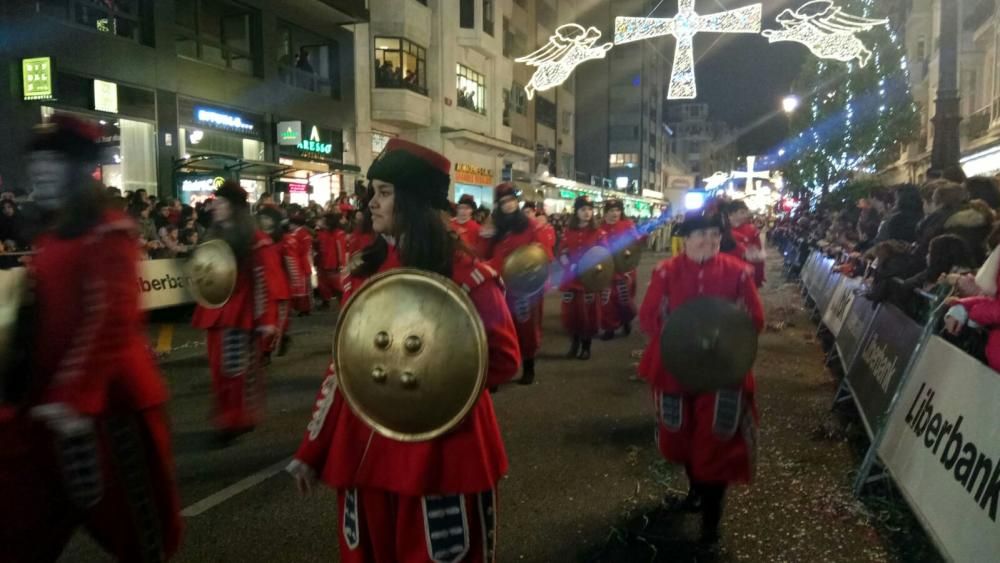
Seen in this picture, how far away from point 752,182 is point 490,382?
55070 mm

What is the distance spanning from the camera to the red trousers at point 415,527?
2402 millimetres

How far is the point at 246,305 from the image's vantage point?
19.5 feet

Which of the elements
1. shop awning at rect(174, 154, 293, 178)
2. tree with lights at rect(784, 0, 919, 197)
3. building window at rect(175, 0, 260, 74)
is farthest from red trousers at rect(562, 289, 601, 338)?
tree with lights at rect(784, 0, 919, 197)

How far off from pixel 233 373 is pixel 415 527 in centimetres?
400

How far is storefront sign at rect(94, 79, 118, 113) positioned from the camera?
1594cm

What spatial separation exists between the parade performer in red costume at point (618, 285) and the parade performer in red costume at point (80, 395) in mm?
7776

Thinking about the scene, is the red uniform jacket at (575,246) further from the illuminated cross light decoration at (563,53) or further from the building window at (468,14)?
the building window at (468,14)

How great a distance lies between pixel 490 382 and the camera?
97.0 inches

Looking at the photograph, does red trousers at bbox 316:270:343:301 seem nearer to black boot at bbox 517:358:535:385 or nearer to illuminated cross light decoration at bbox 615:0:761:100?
illuminated cross light decoration at bbox 615:0:761:100

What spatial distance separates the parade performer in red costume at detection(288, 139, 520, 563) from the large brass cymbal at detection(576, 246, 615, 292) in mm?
7095

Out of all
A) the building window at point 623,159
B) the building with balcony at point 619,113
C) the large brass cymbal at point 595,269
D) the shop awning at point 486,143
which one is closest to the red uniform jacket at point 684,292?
A: the large brass cymbal at point 595,269

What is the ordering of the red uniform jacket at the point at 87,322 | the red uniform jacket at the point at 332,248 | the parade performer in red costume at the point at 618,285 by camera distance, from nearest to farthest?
the red uniform jacket at the point at 87,322
the parade performer in red costume at the point at 618,285
the red uniform jacket at the point at 332,248

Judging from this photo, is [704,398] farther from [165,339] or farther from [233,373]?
[165,339]

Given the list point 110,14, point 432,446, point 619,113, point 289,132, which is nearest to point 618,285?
point 432,446
